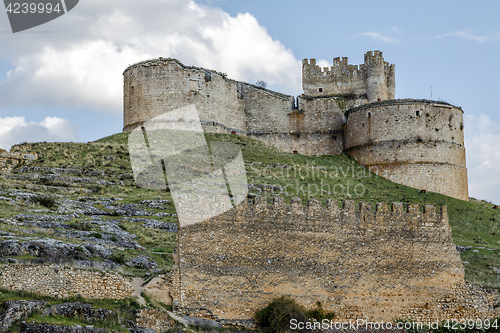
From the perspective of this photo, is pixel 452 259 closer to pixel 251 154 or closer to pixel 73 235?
pixel 73 235

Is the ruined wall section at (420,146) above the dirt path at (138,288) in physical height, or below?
above

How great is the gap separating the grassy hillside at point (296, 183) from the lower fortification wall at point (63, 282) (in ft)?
35.7

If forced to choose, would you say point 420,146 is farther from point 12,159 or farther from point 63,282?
point 63,282

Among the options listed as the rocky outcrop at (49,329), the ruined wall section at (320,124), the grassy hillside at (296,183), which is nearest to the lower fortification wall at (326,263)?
the rocky outcrop at (49,329)

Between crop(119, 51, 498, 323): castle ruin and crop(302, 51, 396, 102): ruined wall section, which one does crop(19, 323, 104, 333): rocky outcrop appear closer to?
crop(119, 51, 498, 323): castle ruin

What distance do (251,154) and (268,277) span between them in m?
27.7

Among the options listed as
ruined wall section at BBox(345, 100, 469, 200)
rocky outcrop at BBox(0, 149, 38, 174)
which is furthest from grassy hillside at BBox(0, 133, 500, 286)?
ruined wall section at BBox(345, 100, 469, 200)

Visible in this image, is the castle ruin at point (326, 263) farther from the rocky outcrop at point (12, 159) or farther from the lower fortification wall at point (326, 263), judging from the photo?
the rocky outcrop at point (12, 159)

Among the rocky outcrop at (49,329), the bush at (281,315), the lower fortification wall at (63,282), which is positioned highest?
the lower fortification wall at (63,282)

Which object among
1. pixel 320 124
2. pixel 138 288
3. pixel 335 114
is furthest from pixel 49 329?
pixel 335 114

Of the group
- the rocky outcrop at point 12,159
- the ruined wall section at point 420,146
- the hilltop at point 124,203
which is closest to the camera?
the hilltop at point 124,203

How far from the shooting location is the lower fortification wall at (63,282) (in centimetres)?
2192

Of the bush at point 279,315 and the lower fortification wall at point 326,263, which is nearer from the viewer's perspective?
Answer: the bush at point 279,315

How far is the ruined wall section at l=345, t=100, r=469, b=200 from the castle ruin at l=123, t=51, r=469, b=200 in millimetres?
71
